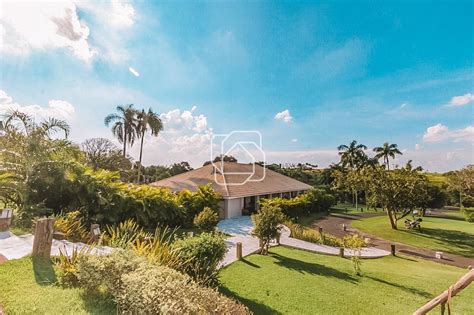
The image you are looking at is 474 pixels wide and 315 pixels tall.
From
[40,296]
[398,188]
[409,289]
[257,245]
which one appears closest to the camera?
[40,296]

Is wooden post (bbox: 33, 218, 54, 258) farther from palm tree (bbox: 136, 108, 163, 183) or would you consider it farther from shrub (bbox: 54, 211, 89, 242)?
palm tree (bbox: 136, 108, 163, 183)

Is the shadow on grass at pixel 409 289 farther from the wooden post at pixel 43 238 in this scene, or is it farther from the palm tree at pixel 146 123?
the palm tree at pixel 146 123

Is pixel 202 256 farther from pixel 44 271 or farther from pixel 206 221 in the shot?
pixel 206 221

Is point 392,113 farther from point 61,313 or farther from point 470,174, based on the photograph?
point 61,313

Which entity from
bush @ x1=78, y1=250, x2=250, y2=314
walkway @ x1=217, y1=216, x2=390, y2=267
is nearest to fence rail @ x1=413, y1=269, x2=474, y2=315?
bush @ x1=78, y1=250, x2=250, y2=314

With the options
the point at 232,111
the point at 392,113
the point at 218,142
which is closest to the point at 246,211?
the point at 218,142

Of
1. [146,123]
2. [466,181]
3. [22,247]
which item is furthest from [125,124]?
[466,181]
